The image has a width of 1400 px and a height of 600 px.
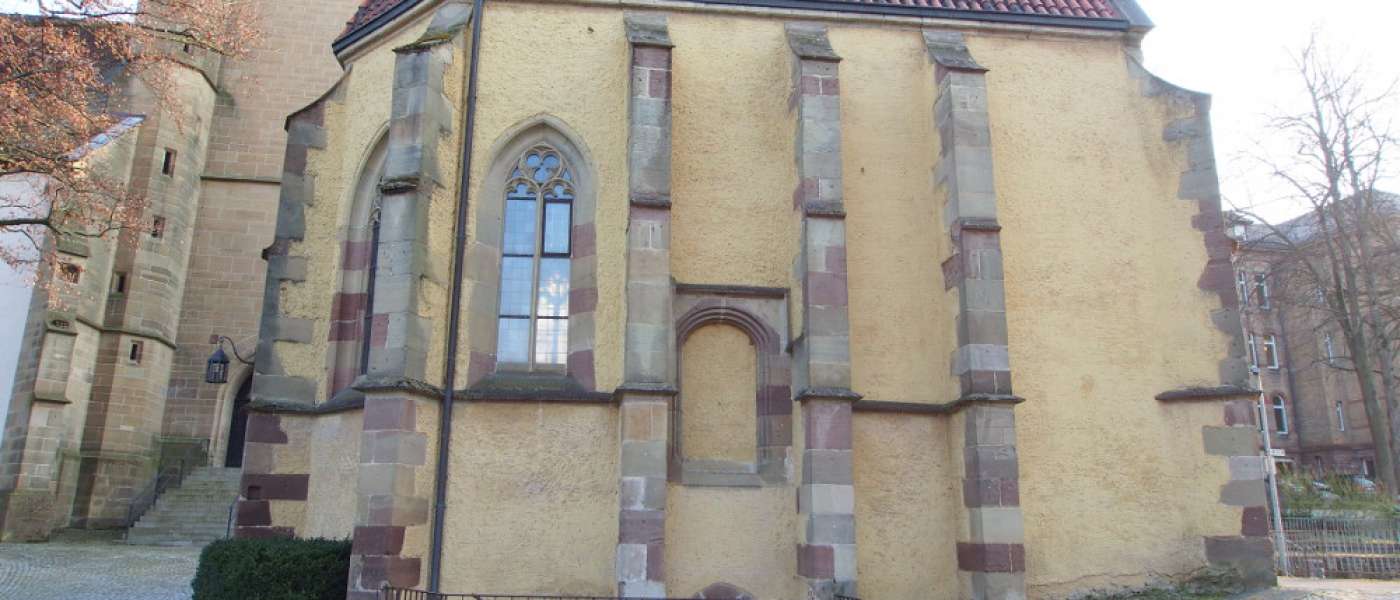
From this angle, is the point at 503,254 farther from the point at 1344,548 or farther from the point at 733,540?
the point at 1344,548

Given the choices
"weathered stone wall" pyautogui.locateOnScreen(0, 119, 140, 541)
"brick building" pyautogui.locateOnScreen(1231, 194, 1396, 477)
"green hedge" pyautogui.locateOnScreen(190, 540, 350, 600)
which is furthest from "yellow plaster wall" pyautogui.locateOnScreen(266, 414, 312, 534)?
"brick building" pyautogui.locateOnScreen(1231, 194, 1396, 477)

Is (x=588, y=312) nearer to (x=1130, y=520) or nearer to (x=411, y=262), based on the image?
(x=411, y=262)

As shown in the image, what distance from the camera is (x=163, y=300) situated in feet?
73.7

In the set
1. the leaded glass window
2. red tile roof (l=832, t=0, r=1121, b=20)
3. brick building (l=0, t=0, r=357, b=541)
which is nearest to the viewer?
the leaded glass window

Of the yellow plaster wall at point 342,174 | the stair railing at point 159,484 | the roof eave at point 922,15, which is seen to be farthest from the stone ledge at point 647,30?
the stair railing at point 159,484

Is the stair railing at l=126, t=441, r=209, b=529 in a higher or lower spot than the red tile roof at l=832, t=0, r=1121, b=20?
lower

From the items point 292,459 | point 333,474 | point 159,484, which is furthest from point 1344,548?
point 159,484

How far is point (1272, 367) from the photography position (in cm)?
4412

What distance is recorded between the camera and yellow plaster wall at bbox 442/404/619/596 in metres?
11.3

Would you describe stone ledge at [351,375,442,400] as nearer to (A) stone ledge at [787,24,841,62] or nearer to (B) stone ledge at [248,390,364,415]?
(B) stone ledge at [248,390,364,415]

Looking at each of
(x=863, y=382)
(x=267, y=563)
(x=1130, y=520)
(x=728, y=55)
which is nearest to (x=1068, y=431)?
(x=1130, y=520)

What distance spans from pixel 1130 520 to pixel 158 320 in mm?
20351

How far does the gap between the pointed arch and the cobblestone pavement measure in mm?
3793

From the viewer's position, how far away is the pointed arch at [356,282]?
12703 mm
